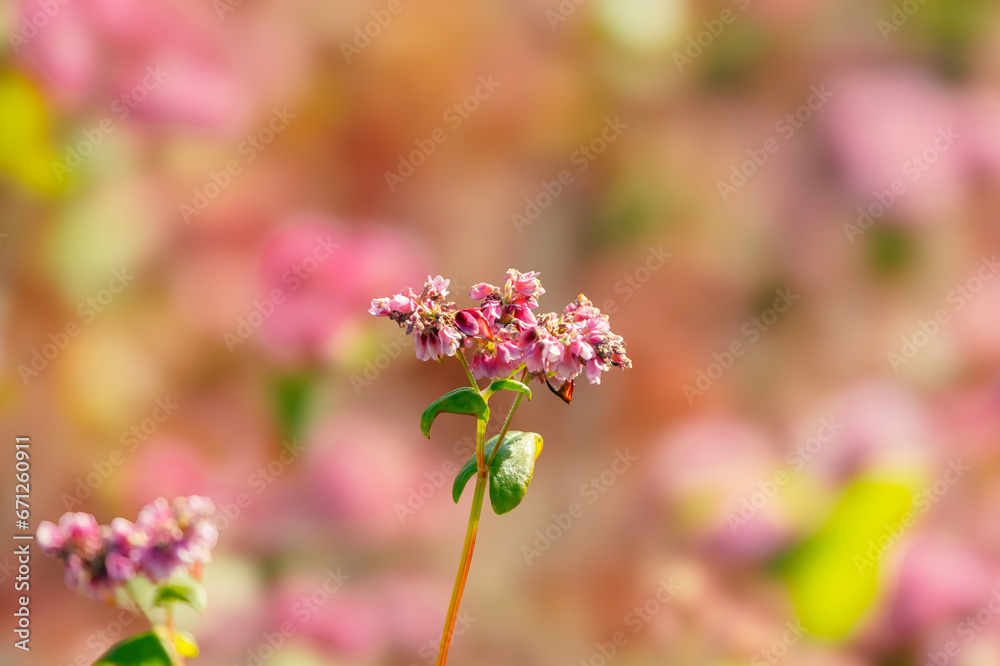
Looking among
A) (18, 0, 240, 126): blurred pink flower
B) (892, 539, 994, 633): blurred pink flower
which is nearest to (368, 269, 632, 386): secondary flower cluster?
(18, 0, 240, 126): blurred pink flower

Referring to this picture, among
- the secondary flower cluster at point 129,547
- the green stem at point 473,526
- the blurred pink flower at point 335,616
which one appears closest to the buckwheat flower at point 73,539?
the secondary flower cluster at point 129,547

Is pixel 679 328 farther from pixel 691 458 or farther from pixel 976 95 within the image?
pixel 976 95

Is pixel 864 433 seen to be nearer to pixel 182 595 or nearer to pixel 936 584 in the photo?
pixel 936 584

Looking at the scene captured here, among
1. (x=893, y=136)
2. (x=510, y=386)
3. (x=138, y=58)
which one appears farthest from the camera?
(x=893, y=136)

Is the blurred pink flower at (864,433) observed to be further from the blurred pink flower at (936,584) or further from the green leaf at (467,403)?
the green leaf at (467,403)

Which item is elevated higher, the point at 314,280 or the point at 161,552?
the point at 314,280

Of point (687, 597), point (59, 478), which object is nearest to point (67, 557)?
point (59, 478)

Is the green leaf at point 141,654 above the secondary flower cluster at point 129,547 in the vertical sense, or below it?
below

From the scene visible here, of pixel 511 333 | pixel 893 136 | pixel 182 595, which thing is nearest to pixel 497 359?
pixel 511 333
